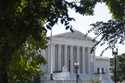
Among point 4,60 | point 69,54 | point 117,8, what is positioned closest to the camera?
point 4,60

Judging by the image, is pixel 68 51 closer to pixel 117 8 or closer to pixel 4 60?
pixel 117 8

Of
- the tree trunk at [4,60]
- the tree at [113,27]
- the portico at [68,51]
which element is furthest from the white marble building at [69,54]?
the tree trunk at [4,60]

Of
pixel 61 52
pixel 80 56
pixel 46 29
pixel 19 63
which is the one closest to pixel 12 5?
pixel 46 29

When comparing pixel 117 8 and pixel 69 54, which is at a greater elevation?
Result: pixel 117 8

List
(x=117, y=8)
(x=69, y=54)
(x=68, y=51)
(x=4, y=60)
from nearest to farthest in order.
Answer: (x=4, y=60) → (x=117, y=8) → (x=69, y=54) → (x=68, y=51)

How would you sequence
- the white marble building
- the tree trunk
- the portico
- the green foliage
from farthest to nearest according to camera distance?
the portico, the white marble building, the green foliage, the tree trunk

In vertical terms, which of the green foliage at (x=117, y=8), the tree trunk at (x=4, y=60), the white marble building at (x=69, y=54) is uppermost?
→ the green foliage at (x=117, y=8)

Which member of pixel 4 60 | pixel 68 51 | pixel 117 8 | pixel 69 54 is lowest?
pixel 69 54

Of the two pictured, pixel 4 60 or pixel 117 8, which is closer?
pixel 4 60

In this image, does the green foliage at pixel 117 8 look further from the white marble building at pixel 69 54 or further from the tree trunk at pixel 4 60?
the white marble building at pixel 69 54

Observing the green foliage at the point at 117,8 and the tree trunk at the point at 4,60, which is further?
the green foliage at the point at 117,8

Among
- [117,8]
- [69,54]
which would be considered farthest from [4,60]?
[69,54]

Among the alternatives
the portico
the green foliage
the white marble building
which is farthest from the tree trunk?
the portico

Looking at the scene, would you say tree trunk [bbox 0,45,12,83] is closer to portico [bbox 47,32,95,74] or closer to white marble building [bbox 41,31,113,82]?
white marble building [bbox 41,31,113,82]
